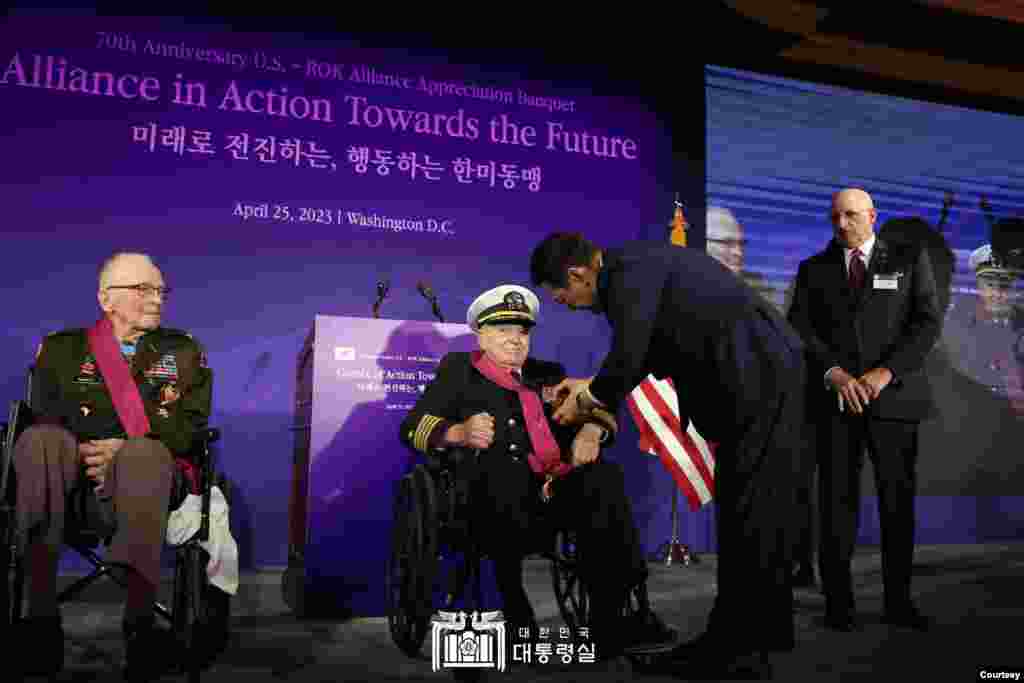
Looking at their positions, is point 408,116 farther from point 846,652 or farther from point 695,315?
point 846,652

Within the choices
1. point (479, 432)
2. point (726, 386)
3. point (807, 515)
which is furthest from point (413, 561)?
point (807, 515)

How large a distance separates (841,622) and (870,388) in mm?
774

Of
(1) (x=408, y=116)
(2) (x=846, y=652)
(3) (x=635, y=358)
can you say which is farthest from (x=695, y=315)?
(1) (x=408, y=116)

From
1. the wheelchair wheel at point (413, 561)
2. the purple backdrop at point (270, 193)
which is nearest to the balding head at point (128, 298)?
the wheelchair wheel at point (413, 561)

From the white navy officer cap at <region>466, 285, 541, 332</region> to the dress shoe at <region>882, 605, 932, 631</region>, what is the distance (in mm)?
1555

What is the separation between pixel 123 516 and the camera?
6.66 feet

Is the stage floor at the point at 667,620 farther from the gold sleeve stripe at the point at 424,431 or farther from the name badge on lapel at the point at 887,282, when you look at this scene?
the name badge on lapel at the point at 887,282

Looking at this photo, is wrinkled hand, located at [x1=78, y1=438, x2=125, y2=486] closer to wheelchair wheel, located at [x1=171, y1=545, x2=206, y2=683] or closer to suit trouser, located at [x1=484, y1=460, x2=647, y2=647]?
wheelchair wheel, located at [x1=171, y1=545, x2=206, y2=683]

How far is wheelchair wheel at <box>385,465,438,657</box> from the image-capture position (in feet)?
7.19

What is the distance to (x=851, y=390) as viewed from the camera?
112 inches

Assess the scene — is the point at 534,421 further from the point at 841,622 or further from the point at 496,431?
the point at 841,622

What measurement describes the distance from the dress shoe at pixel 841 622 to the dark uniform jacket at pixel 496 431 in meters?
1.03

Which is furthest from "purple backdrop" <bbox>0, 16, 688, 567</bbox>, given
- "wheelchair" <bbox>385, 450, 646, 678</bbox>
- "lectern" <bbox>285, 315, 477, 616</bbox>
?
"wheelchair" <bbox>385, 450, 646, 678</bbox>

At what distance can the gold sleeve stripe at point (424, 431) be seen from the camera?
8.25 feet
